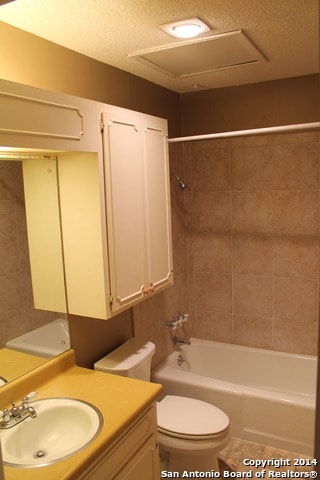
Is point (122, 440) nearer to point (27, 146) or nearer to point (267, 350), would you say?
point (27, 146)

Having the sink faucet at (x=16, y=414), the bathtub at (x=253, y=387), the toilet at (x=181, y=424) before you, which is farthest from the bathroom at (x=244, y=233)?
the sink faucet at (x=16, y=414)

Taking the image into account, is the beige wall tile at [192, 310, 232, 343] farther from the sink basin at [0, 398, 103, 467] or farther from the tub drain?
the tub drain

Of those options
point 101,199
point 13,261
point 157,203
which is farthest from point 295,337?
point 13,261

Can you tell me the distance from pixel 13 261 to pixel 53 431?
77cm

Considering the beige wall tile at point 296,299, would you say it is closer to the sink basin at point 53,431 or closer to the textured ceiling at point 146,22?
the textured ceiling at point 146,22

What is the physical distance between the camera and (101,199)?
76.3 inches

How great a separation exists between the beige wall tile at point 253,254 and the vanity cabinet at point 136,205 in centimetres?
94

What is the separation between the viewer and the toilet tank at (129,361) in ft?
7.11

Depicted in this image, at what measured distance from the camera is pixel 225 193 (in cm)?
329

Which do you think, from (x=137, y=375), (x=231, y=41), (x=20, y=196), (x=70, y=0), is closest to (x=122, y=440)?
(x=137, y=375)

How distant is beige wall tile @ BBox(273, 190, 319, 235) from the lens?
3.00 meters

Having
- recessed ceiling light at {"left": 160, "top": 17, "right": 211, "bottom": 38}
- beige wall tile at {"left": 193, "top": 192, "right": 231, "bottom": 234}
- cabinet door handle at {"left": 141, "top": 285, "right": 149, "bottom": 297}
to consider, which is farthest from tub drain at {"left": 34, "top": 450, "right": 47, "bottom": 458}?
beige wall tile at {"left": 193, "top": 192, "right": 231, "bottom": 234}

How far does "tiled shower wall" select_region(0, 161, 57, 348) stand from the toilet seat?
970 mm

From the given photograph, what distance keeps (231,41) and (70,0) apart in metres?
0.88
